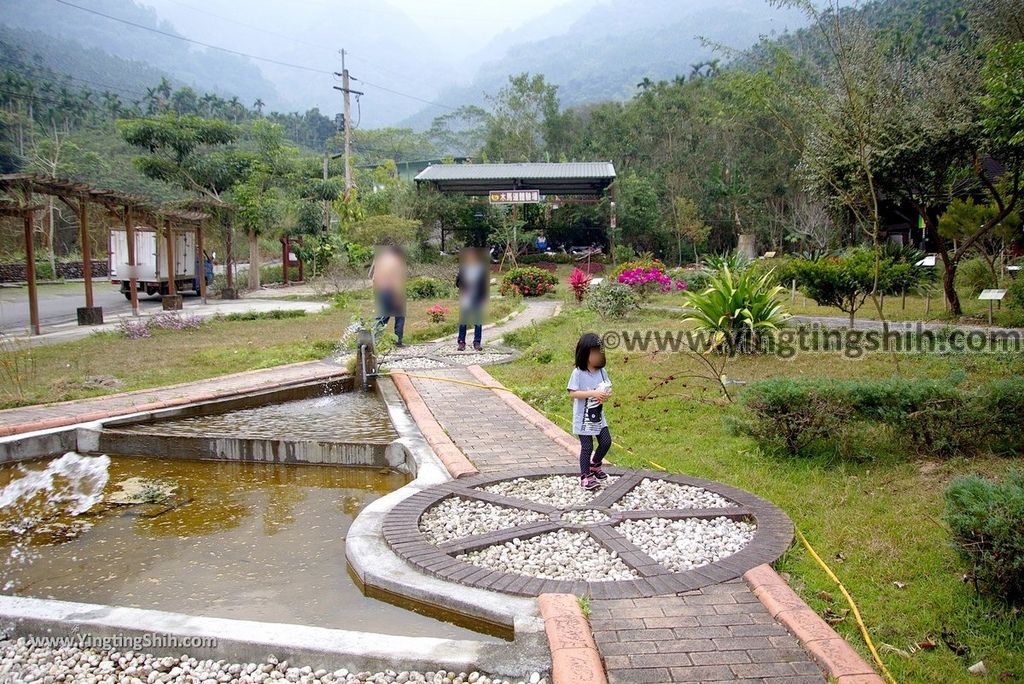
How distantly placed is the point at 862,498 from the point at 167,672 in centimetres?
365

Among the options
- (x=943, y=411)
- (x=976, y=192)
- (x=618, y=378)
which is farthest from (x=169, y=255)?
(x=976, y=192)

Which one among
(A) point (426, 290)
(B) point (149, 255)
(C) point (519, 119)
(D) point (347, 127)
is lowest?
(A) point (426, 290)

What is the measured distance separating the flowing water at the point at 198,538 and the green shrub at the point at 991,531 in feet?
6.69

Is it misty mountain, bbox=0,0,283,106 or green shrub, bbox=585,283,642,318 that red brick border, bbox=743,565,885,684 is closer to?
green shrub, bbox=585,283,642,318

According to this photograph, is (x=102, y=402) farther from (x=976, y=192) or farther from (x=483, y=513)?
(x=976, y=192)

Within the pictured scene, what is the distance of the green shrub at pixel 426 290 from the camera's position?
19.8 m

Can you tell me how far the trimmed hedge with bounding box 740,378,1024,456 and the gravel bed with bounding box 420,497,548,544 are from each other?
1818mm

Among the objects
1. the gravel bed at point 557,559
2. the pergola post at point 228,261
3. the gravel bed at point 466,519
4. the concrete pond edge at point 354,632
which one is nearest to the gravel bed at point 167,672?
the concrete pond edge at point 354,632

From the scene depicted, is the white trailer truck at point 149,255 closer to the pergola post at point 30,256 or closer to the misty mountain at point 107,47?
the pergola post at point 30,256

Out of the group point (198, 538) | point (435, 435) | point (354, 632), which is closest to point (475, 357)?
point (435, 435)

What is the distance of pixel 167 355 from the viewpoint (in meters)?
10.5

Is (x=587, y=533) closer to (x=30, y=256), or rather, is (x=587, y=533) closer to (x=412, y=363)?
(x=412, y=363)

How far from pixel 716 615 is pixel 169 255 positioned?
1720 cm

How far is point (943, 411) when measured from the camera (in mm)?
4812
